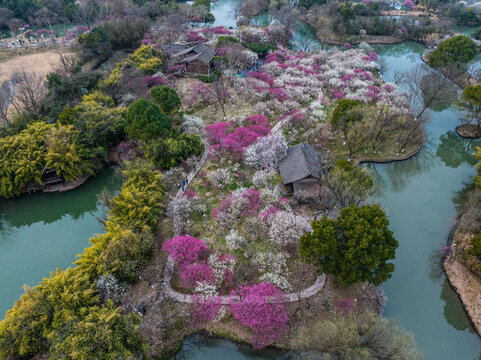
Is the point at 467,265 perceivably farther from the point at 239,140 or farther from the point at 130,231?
the point at 130,231

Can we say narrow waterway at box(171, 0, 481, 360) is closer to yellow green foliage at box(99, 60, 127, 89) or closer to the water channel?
the water channel

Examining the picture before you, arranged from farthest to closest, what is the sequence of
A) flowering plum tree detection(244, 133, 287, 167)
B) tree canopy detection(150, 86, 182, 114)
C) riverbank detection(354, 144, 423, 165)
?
tree canopy detection(150, 86, 182, 114) → riverbank detection(354, 144, 423, 165) → flowering plum tree detection(244, 133, 287, 167)

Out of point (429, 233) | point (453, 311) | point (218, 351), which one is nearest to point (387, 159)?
point (429, 233)

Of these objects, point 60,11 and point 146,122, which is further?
point 60,11

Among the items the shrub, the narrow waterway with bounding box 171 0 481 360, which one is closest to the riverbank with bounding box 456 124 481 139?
the narrow waterway with bounding box 171 0 481 360

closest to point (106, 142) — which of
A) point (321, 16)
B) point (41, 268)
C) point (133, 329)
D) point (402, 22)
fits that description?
point (41, 268)

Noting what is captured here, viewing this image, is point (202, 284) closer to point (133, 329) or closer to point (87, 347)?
point (133, 329)

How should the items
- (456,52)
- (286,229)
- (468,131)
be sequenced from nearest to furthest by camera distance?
1. (286,229)
2. (468,131)
3. (456,52)
